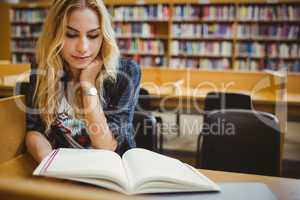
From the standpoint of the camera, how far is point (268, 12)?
231 inches

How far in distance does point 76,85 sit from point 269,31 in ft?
17.9

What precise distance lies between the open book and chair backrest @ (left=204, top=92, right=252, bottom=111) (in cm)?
223

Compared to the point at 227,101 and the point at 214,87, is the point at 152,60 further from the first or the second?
the point at 227,101

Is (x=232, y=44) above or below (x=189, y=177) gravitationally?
above

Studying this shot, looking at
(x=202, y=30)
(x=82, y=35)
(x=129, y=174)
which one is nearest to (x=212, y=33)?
(x=202, y=30)

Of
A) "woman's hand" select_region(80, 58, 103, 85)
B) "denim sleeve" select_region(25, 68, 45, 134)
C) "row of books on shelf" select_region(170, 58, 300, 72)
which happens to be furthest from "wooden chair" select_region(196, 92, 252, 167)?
"row of books on shelf" select_region(170, 58, 300, 72)

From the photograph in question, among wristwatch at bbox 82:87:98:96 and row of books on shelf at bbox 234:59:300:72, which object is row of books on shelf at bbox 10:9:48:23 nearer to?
row of books on shelf at bbox 234:59:300:72

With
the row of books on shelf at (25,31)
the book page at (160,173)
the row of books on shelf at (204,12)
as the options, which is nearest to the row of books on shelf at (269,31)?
the row of books on shelf at (204,12)

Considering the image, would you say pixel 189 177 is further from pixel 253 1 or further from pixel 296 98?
pixel 253 1

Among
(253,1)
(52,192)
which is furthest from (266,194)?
(253,1)

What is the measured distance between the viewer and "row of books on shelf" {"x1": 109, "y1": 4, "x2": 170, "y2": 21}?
632 centimetres

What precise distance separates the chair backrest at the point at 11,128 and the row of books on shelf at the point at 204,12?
5487mm

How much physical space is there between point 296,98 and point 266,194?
281cm

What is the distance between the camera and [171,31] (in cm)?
633
